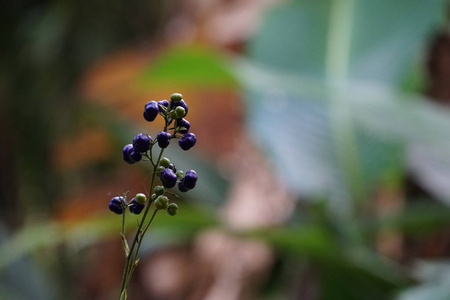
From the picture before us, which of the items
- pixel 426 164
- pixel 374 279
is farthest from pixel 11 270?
pixel 426 164

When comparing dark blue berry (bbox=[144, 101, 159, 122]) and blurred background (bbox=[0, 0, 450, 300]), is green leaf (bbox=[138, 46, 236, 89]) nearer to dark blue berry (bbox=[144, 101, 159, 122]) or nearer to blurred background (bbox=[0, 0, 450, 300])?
blurred background (bbox=[0, 0, 450, 300])

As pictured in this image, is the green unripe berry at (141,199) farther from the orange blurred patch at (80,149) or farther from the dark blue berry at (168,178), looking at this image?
the orange blurred patch at (80,149)

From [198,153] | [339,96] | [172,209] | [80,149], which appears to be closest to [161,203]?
[172,209]

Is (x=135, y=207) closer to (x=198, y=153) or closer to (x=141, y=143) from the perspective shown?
(x=141, y=143)

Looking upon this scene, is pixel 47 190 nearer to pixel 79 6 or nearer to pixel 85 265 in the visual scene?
pixel 85 265

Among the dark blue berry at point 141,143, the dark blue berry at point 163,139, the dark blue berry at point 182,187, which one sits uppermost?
the dark blue berry at point 163,139

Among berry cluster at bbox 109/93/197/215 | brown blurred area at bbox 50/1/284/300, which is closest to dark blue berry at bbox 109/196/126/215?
berry cluster at bbox 109/93/197/215

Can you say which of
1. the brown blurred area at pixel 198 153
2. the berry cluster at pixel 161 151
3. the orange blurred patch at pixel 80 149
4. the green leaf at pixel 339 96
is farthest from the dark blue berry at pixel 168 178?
the orange blurred patch at pixel 80 149

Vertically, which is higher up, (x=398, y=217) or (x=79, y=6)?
(x=79, y=6)
